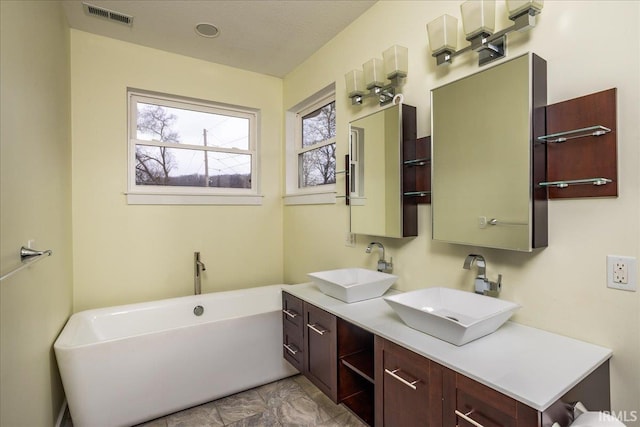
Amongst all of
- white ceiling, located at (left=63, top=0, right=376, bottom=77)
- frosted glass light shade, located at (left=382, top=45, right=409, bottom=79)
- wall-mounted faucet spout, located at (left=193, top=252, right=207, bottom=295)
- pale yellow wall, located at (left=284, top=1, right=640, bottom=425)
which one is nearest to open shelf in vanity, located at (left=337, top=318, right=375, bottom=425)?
pale yellow wall, located at (left=284, top=1, right=640, bottom=425)

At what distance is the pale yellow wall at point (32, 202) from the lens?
4.16ft

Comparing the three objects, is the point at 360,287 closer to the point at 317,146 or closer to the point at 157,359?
the point at 157,359

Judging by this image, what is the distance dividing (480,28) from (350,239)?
59.9 inches

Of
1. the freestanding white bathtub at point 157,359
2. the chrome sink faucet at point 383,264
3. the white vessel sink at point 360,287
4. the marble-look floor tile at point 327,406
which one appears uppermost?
the chrome sink faucet at point 383,264

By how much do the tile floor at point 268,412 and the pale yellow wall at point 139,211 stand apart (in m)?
1.08

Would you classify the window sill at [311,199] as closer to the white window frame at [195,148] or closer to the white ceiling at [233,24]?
the white window frame at [195,148]

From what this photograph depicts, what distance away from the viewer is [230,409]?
7.16 ft

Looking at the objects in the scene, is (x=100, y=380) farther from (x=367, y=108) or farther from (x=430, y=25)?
(x=430, y=25)

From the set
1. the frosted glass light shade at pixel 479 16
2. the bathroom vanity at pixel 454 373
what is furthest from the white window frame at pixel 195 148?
the frosted glass light shade at pixel 479 16

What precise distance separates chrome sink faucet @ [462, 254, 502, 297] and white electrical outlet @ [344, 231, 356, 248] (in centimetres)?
102

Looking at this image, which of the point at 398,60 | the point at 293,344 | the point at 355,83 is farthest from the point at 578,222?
the point at 293,344

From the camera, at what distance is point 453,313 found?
1571mm

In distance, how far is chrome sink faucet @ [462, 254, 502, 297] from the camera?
58.7 inches

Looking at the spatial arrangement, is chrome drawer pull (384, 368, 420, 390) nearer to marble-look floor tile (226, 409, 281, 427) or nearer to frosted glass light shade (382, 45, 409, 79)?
marble-look floor tile (226, 409, 281, 427)
